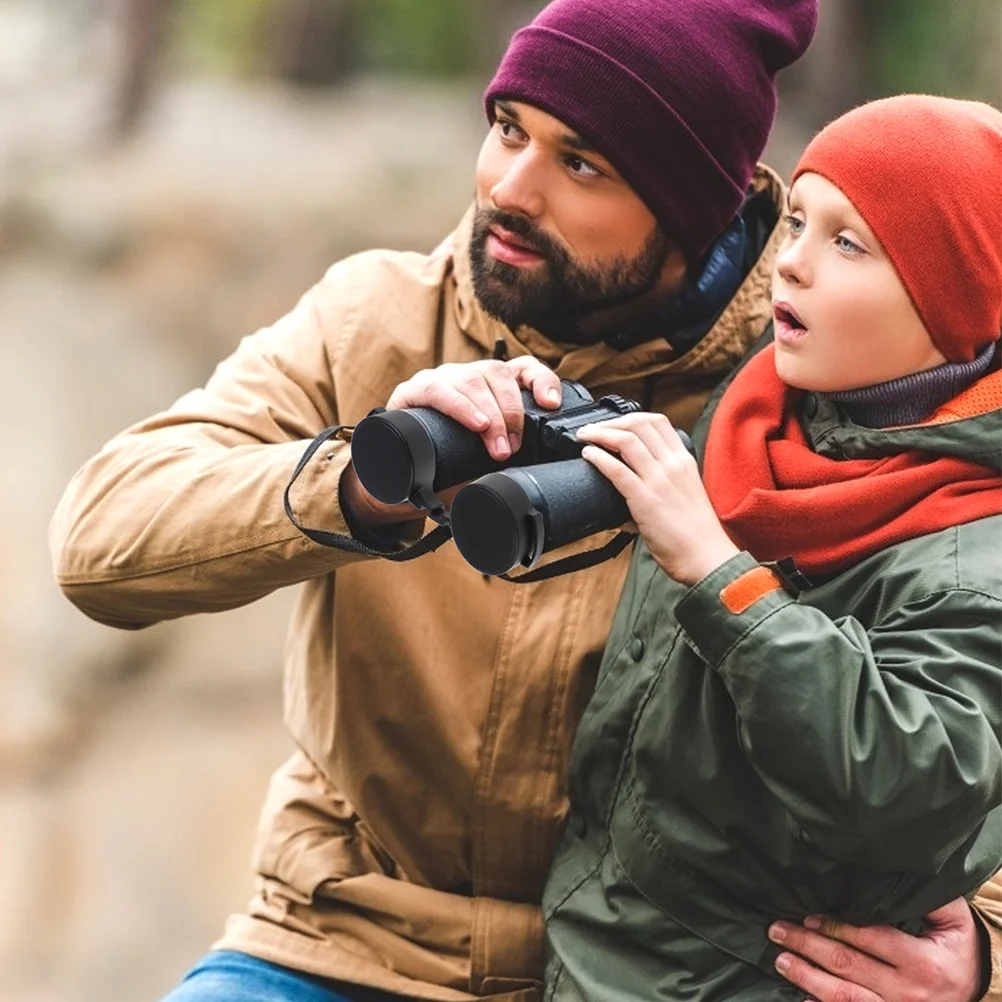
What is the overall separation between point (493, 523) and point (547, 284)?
1.91 ft

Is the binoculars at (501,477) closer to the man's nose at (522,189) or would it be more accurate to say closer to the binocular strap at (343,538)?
the binocular strap at (343,538)

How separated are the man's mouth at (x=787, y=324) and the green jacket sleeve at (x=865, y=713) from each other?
0.90 feet

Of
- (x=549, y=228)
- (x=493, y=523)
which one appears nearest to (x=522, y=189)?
(x=549, y=228)

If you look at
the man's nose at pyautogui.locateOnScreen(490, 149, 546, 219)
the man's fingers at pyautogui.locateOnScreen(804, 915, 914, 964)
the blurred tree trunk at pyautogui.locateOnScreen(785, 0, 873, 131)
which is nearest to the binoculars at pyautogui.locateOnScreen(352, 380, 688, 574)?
the man's nose at pyautogui.locateOnScreen(490, 149, 546, 219)

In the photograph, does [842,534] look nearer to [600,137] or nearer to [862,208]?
[862,208]

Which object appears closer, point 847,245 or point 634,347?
point 847,245

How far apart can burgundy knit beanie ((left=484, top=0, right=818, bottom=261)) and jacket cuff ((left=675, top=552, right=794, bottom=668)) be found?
657 mm

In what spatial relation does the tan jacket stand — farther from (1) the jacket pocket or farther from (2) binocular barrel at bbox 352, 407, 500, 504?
(2) binocular barrel at bbox 352, 407, 500, 504

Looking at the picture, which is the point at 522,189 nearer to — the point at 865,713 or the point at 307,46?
the point at 865,713

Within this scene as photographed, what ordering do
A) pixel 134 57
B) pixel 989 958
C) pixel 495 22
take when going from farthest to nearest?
pixel 134 57, pixel 495 22, pixel 989 958

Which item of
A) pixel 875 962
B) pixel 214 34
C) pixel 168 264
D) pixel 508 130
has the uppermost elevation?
pixel 508 130

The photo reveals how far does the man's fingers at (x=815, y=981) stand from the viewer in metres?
1.53

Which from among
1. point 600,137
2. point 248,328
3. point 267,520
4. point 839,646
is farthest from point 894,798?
point 248,328

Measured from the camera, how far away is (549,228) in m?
1.86
